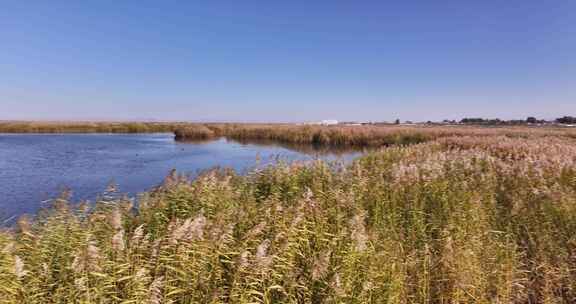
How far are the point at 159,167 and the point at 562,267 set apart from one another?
1885 cm

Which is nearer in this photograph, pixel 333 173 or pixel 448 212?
pixel 448 212

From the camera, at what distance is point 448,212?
6395mm

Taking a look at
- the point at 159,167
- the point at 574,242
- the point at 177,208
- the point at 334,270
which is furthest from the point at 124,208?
the point at 159,167

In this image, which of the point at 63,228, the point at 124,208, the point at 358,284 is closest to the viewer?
the point at 358,284

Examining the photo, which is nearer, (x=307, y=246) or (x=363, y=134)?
(x=307, y=246)

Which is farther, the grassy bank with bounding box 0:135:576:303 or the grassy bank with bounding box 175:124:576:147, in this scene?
the grassy bank with bounding box 175:124:576:147

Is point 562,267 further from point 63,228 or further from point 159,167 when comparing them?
point 159,167

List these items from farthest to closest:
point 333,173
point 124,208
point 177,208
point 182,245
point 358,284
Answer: point 333,173 → point 177,208 → point 124,208 → point 358,284 → point 182,245

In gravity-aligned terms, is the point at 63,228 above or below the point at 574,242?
above

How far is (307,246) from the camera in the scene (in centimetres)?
457

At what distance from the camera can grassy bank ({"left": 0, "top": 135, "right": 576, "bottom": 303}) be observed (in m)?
3.14

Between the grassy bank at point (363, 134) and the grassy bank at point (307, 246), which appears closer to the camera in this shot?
the grassy bank at point (307, 246)

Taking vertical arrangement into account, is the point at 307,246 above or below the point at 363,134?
below

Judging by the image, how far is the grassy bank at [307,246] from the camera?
3.14 m
